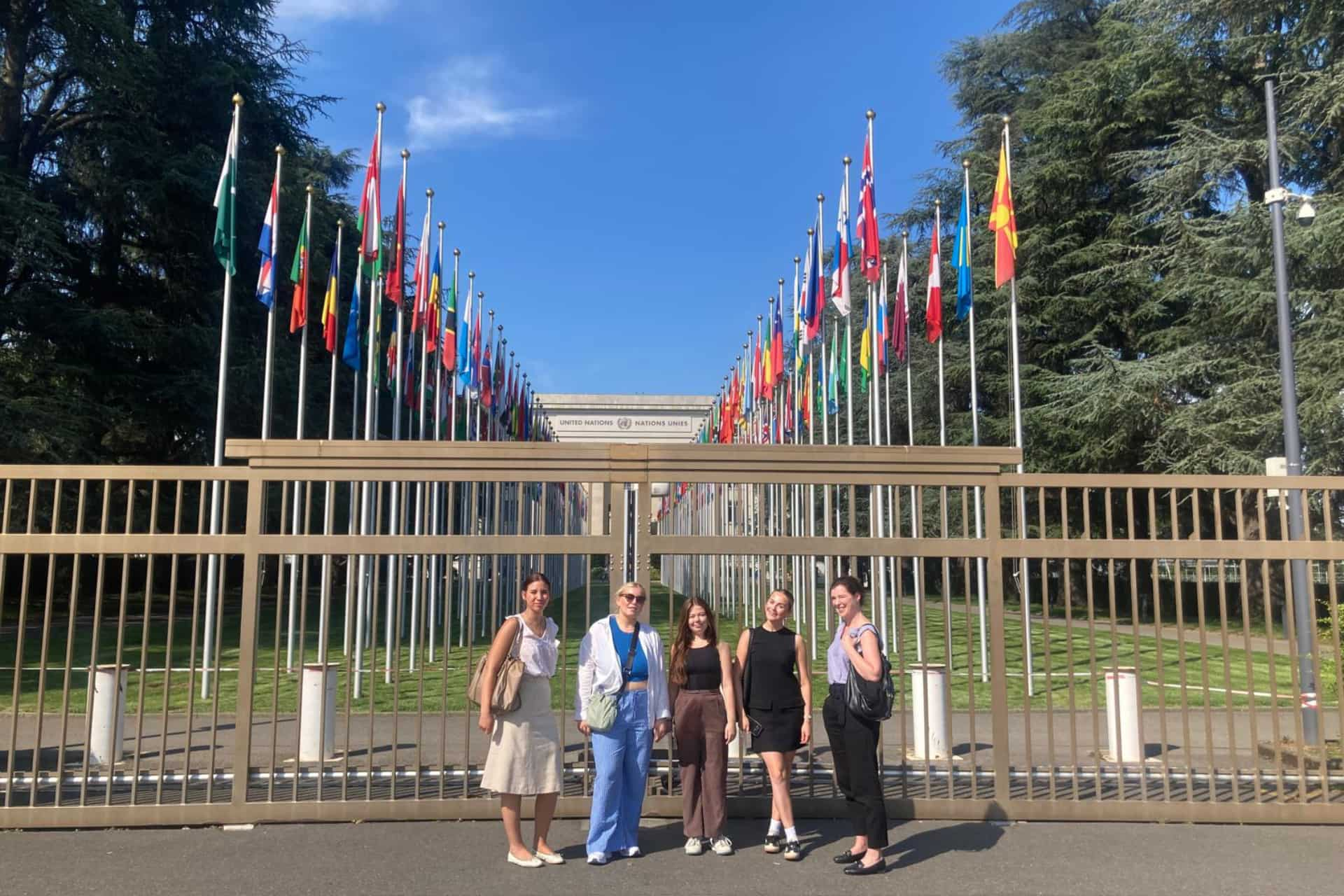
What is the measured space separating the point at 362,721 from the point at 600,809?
6.23 m

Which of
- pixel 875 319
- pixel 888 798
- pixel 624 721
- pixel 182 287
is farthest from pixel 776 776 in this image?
pixel 182 287

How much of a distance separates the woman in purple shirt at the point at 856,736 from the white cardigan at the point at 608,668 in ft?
3.32

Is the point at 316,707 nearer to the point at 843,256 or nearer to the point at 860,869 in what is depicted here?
the point at 860,869

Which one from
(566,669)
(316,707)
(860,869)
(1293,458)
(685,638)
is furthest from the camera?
(566,669)

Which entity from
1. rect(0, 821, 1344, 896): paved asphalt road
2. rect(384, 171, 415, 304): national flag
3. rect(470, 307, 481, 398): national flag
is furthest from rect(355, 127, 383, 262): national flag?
rect(0, 821, 1344, 896): paved asphalt road

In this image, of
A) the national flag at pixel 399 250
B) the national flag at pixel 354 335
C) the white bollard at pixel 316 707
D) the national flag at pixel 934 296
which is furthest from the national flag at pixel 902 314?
the white bollard at pixel 316 707

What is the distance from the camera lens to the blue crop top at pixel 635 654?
233 inches

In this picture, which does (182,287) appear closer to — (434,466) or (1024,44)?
(434,466)

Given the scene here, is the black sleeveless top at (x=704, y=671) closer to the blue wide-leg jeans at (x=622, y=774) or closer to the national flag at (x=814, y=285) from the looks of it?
the blue wide-leg jeans at (x=622, y=774)

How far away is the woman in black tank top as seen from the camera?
599cm

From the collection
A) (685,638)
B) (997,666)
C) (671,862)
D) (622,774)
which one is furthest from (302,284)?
(997,666)

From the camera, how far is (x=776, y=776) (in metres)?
5.88

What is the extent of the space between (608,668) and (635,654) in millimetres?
184

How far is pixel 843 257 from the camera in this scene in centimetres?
1630
